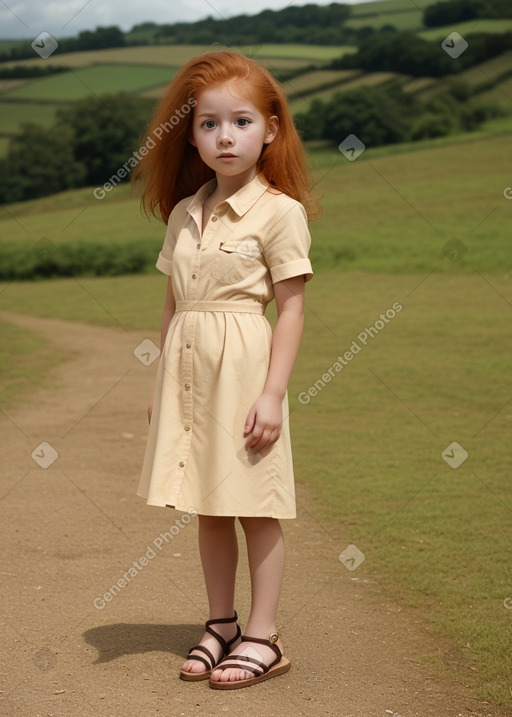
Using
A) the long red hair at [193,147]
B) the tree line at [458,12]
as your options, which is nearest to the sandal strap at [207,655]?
the long red hair at [193,147]

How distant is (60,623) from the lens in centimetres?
308

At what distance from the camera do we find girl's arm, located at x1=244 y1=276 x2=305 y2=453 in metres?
2.50

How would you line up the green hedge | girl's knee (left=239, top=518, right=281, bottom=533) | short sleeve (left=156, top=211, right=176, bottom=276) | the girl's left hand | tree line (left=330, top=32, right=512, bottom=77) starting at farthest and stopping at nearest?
tree line (left=330, top=32, right=512, bottom=77), the green hedge, short sleeve (left=156, top=211, right=176, bottom=276), girl's knee (left=239, top=518, right=281, bottom=533), the girl's left hand

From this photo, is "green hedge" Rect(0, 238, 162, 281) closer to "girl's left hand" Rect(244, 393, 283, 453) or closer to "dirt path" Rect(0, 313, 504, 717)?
"dirt path" Rect(0, 313, 504, 717)

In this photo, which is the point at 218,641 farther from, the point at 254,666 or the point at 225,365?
the point at 225,365

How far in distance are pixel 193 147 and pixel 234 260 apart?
46cm

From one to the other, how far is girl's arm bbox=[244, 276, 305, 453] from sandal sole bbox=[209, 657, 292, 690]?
23.4 inches

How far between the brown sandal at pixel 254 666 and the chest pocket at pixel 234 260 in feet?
3.16

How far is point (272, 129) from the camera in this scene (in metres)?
2.66

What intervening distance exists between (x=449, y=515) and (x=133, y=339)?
6966 millimetres

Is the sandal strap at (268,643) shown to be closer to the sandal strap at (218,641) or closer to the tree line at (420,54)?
the sandal strap at (218,641)

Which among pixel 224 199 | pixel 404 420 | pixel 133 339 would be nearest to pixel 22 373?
pixel 133 339

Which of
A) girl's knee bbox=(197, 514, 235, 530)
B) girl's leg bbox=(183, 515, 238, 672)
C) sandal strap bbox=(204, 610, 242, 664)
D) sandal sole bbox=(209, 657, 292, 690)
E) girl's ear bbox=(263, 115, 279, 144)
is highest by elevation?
girl's ear bbox=(263, 115, 279, 144)

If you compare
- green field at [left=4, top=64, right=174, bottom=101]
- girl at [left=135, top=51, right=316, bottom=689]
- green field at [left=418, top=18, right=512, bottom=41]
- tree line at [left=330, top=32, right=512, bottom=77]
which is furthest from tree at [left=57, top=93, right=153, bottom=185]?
girl at [left=135, top=51, right=316, bottom=689]
